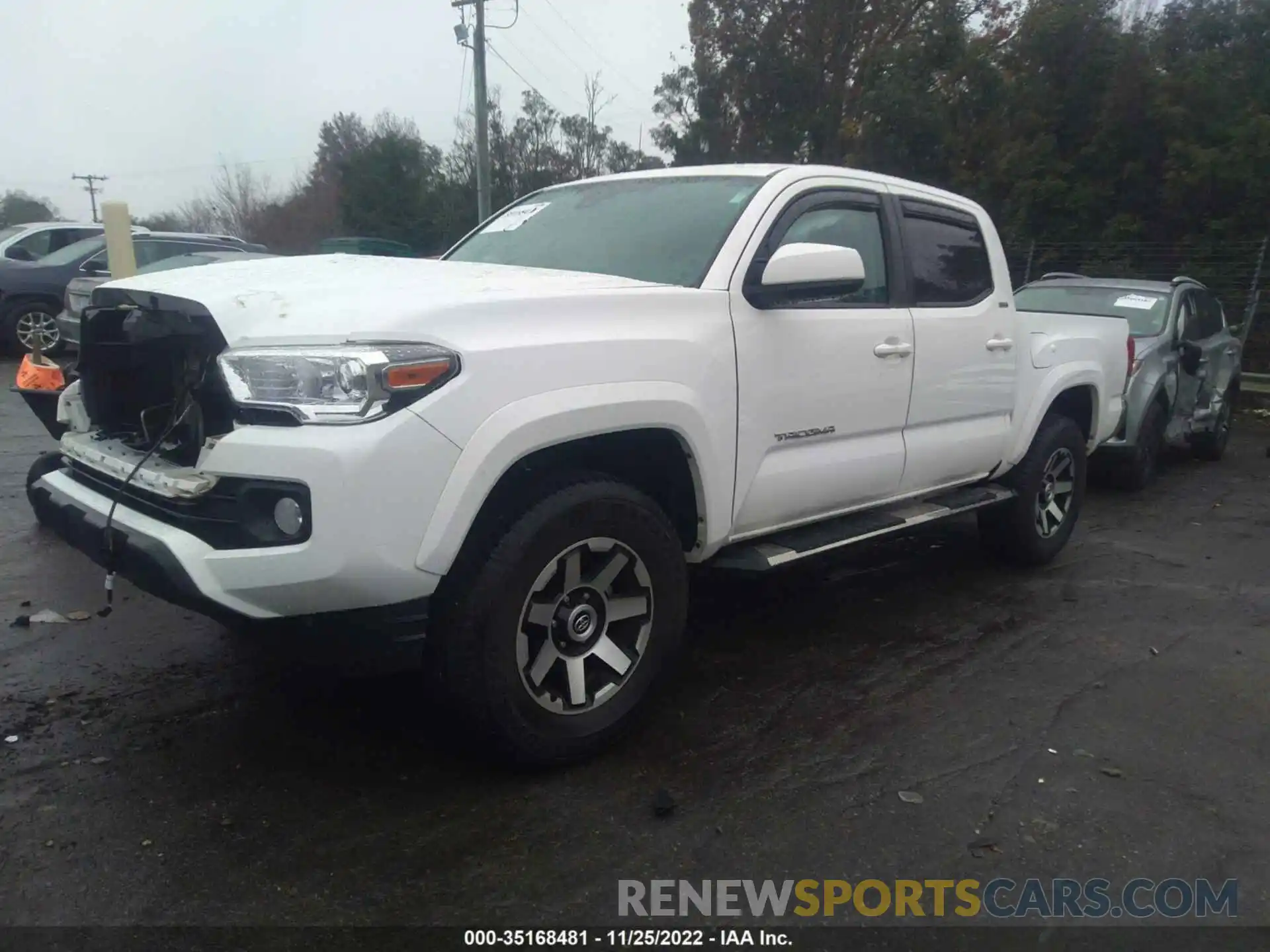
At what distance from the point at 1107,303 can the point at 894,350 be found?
568cm

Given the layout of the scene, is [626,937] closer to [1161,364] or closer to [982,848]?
[982,848]

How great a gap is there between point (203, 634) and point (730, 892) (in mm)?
2531

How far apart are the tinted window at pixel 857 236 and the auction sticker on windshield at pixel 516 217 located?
121cm

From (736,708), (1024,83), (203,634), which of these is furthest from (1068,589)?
(1024,83)

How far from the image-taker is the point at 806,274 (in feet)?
11.2

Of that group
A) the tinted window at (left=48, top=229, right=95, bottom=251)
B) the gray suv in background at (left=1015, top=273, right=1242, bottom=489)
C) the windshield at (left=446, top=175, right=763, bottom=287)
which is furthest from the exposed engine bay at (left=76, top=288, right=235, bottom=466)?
the tinted window at (left=48, top=229, right=95, bottom=251)

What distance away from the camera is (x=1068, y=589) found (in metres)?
5.29

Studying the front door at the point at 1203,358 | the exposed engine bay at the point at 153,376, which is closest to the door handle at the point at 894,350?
the exposed engine bay at the point at 153,376

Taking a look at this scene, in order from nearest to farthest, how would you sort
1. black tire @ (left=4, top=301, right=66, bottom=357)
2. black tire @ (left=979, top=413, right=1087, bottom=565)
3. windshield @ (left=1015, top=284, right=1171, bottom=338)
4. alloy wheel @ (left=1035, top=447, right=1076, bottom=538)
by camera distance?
black tire @ (left=979, top=413, right=1087, bottom=565) < alloy wheel @ (left=1035, top=447, right=1076, bottom=538) < windshield @ (left=1015, top=284, right=1171, bottom=338) < black tire @ (left=4, top=301, right=66, bottom=357)

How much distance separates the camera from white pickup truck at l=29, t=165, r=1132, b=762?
259 cm

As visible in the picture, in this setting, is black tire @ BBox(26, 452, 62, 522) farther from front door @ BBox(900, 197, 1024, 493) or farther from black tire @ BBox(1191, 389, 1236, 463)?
black tire @ BBox(1191, 389, 1236, 463)

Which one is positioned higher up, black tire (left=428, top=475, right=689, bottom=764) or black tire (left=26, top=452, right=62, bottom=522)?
black tire (left=26, top=452, right=62, bottom=522)

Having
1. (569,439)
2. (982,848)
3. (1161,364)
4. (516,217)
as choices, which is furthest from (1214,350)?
(569,439)

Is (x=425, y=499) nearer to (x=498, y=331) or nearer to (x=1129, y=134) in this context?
(x=498, y=331)
